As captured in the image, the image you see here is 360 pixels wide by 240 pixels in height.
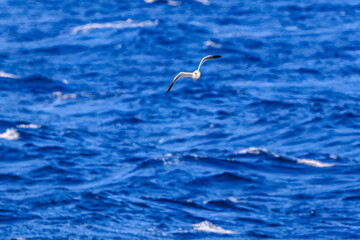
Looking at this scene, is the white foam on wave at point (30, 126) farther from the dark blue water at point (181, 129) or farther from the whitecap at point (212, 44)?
the whitecap at point (212, 44)

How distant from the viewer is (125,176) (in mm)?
43906

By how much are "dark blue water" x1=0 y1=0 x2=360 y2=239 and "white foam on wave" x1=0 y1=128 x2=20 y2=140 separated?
0.27ft

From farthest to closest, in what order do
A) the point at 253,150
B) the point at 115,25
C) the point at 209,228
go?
the point at 115,25 → the point at 253,150 → the point at 209,228

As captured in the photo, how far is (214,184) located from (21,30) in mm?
36998

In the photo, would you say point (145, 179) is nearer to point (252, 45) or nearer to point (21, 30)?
point (252, 45)

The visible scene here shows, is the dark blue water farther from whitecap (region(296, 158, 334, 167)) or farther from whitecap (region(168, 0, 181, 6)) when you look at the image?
whitecap (region(168, 0, 181, 6))

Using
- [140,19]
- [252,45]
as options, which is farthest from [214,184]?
[140,19]

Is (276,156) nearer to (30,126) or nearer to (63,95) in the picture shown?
(30,126)

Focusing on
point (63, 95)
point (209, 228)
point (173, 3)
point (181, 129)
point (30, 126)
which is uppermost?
point (30, 126)

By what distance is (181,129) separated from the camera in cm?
4947

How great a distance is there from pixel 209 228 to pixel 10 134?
59.7 ft

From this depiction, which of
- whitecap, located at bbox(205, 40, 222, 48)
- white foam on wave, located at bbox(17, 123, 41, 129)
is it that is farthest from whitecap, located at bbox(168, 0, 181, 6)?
white foam on wave, located at bbox(17, 123, 41, 129)

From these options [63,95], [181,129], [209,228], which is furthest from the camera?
[63,95]

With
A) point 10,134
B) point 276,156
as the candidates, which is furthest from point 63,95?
point 276,156
